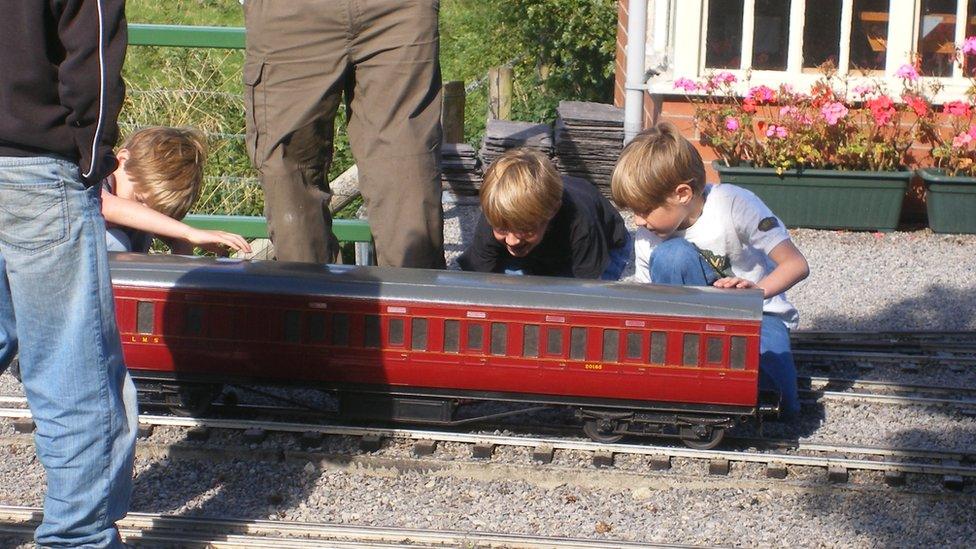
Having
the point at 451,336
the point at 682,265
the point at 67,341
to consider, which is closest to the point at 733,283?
the point at 682,265

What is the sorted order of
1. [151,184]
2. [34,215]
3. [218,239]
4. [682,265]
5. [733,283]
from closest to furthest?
[34,215], [218,239], [733,283], [682,265], [151,184]

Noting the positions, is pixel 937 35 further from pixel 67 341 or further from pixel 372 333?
pixel 67 341

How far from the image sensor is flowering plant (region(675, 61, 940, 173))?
10.1 metres

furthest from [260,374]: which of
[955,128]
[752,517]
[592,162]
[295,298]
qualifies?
[955,128]

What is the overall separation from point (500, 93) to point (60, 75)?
12.2 meters

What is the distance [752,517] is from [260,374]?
2.00m

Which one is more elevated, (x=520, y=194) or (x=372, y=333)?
(x=520, y=194)

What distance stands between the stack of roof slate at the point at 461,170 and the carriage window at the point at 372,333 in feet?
19.2

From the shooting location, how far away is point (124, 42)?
3.35 metres

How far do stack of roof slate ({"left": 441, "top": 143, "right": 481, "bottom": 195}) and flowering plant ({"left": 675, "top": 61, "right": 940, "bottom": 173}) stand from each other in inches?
71.4

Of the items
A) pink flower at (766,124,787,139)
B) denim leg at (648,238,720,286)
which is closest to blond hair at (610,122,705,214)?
denim leg at (648,238,720,286)

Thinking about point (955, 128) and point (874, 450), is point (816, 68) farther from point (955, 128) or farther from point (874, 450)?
point (874, 450)

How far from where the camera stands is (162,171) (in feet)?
17.6

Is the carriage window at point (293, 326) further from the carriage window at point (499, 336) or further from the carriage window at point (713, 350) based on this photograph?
the carriage window at point (713, 350)
